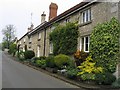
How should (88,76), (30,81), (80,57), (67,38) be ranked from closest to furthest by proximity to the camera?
(88,76) → (30,81) → (80,57) → (67,38)

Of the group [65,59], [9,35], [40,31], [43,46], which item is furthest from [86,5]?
[9,35]

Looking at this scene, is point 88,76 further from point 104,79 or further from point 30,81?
point 30,81

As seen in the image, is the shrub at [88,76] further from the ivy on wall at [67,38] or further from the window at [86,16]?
the ivy on wall at [67,38]

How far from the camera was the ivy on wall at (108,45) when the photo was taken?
18.0 meters

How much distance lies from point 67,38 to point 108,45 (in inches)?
281

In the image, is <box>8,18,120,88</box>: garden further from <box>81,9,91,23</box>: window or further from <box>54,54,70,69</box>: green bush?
<box>81,9,91,23</box>: window

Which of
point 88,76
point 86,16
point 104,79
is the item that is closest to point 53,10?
point 86,16

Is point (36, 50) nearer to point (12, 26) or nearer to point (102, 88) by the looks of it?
point (102, 88)

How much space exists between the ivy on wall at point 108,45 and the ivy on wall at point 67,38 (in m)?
5.04

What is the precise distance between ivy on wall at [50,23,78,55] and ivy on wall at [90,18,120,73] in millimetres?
5044

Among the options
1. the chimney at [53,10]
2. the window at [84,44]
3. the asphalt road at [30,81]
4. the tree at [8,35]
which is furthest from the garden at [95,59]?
the tree at [8,35]

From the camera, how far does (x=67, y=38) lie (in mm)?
24828

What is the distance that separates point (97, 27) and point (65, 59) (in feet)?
14.0

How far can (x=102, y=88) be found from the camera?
1402cm
